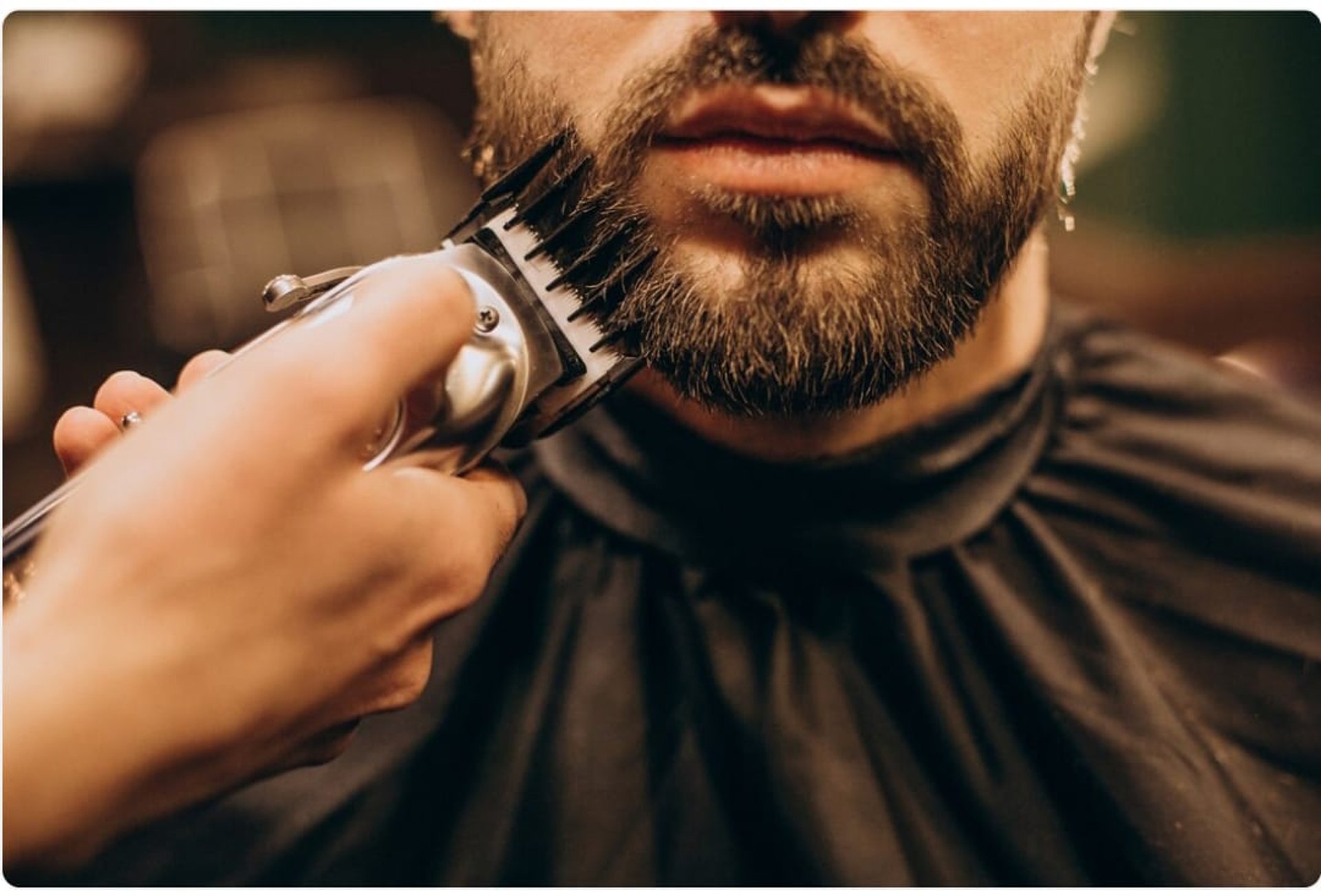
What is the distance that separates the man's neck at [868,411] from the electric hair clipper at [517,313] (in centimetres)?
12

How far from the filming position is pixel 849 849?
498 mm

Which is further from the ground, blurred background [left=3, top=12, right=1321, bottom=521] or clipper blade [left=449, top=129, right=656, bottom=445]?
blurred background [left=3, top=12, right=1321, bottom=521]

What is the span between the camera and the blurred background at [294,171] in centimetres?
138

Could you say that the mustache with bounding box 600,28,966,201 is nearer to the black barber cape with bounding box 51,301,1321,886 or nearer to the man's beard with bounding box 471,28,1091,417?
the man's beard with bounding box 471,28,1091,417

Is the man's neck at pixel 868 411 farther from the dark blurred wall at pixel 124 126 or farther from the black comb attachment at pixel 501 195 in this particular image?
the dark blurred wall at pixel 124 126

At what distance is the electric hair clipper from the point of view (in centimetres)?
41

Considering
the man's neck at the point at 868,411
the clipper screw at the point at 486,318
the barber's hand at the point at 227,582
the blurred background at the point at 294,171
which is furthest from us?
the blurred background at the point at 294,171

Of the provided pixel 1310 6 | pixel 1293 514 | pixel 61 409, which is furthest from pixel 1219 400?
pixel 61 409

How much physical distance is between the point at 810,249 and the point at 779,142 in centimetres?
5

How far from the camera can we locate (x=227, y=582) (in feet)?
1.08

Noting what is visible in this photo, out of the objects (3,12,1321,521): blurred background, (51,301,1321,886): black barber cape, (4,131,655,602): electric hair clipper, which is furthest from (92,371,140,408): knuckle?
(3,12,1321,521): blurred background

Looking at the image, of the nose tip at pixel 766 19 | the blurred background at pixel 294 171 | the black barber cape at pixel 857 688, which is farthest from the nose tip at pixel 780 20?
the blurred background at pixel 294 171

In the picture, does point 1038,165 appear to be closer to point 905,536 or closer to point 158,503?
A: point 905,536

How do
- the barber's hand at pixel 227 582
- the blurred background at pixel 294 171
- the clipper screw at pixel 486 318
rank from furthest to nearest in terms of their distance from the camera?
the blurred background at pixel 294 171 → the clipper screw at pixel 486 318 → the barber's hand at pixel 227 582
